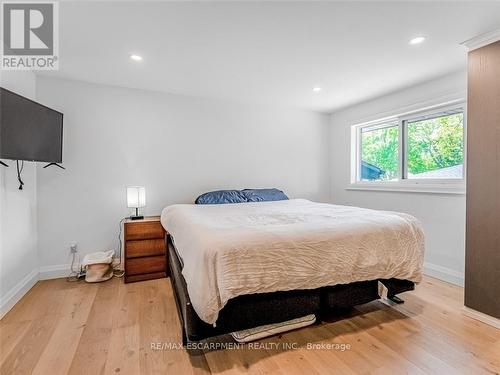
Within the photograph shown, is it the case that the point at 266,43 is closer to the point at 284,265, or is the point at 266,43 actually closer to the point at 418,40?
the point at 418,40

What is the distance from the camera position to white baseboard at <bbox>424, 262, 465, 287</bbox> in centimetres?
262

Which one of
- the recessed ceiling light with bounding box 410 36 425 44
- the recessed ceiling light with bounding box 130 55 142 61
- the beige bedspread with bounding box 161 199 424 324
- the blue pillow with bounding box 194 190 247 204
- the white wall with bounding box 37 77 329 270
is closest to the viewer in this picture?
the beige bedspread with bounding box 161 199 424 324

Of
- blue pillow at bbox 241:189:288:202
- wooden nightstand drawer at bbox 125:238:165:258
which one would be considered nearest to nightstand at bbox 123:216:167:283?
wooden nightstand drawer at bbox 125:238:165:258

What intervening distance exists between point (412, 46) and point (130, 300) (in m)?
3.35

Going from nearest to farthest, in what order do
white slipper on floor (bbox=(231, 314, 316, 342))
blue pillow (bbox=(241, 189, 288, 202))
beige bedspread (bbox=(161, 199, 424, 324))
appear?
1. beige bedspread (bbox=(161, 199, 424, 324))
2. white slipper on floor (bbox=(231, 314, 316, 342))
3. blue pillow (bbox=(241, 189, 288, 202))

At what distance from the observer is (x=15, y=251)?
229cm

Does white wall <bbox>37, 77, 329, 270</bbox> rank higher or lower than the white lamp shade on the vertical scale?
higher

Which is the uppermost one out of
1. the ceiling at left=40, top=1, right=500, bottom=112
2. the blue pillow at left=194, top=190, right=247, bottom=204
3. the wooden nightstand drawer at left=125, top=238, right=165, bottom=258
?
the ceiling at left=40, top=1, right=500, bottom=112

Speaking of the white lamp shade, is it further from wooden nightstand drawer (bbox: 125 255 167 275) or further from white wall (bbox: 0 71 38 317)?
white wall (bbox: 0 71 38 317)

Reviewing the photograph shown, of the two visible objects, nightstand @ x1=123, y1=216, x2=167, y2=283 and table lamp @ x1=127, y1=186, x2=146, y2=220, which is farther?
table lamp @ x1=127, y1=186, x2=146, y2=220

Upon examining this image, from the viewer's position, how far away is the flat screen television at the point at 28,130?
1.89 meters

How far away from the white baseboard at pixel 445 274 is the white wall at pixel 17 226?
4.16 meters

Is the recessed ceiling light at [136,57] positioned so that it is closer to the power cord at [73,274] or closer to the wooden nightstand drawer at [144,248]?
the wooden nightstand drawer at [144,248]

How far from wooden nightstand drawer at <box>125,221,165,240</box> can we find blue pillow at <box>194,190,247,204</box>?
63 centimetres
